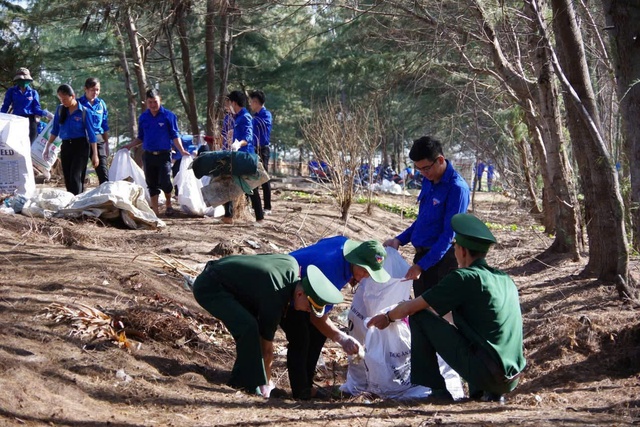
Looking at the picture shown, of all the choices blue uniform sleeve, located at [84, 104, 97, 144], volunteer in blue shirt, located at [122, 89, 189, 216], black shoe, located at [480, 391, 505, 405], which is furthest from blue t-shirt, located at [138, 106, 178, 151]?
black shoe, located at [480, 391, 505, 405]

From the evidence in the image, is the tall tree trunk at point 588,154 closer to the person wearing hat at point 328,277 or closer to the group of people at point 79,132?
the person wearing hat at point 328,277

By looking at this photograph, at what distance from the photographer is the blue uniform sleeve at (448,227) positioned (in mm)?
5324

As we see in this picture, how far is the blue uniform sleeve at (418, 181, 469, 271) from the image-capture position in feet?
17.5

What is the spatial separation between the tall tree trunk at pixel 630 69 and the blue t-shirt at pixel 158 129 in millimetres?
6029

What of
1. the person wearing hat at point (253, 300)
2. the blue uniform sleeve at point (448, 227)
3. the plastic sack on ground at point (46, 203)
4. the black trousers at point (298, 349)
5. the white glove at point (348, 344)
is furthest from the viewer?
the plastic sack on ground at point (46, 203)

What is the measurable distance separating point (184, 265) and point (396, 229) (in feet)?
22.0

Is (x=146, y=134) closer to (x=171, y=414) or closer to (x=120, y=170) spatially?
(x=120, y=170)

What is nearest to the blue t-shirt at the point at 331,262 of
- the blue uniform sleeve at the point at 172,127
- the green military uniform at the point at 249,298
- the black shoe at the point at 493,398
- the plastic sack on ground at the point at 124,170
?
the green military uniform at the point at 249,298

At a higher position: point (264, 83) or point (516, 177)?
point (264, 83)

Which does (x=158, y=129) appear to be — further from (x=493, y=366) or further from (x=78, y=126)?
(x=493, y=366)

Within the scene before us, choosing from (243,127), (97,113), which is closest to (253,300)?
(243,127)

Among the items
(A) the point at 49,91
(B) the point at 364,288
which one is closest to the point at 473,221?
(B) the point at 364,288

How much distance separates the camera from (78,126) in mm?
9484

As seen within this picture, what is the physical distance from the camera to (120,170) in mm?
10750
